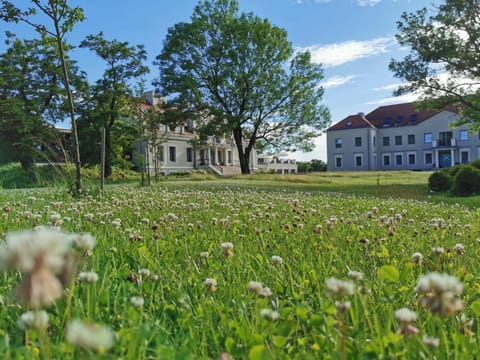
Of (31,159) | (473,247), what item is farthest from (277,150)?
(473,247)

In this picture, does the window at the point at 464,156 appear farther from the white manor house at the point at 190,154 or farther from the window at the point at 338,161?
the white manor house at the point at 190,154

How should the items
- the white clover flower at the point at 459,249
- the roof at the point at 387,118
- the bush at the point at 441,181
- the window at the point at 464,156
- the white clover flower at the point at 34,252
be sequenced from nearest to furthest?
1. the white clover flower at the point at 34,252
2. the white clover flower at the point at 459,249
3. the bush at the point at 441,181
4. the window at the point at 464,156
5. the roof at the point at 387,118

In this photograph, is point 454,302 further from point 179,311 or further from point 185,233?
point 185,233

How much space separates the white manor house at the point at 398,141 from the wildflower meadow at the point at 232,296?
57.9m

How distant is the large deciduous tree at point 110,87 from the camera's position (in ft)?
93.7

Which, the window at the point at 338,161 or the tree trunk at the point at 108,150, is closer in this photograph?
the tree trunk at the point at 108,150

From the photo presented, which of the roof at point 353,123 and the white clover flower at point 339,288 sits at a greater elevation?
the roof at point 353,123

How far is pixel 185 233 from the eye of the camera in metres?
3.29

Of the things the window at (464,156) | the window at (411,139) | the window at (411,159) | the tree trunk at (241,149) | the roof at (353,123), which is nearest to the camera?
the tree trunk at (241,149)

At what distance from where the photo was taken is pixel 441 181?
15516 mm

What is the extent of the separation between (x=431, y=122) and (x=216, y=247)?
199 feet

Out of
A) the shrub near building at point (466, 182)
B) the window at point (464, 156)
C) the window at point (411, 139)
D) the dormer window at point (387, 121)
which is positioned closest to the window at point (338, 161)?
the dormer window at point (387, 121)

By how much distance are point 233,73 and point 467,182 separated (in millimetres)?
20607

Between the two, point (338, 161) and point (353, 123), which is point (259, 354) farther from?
point (338, 161)
